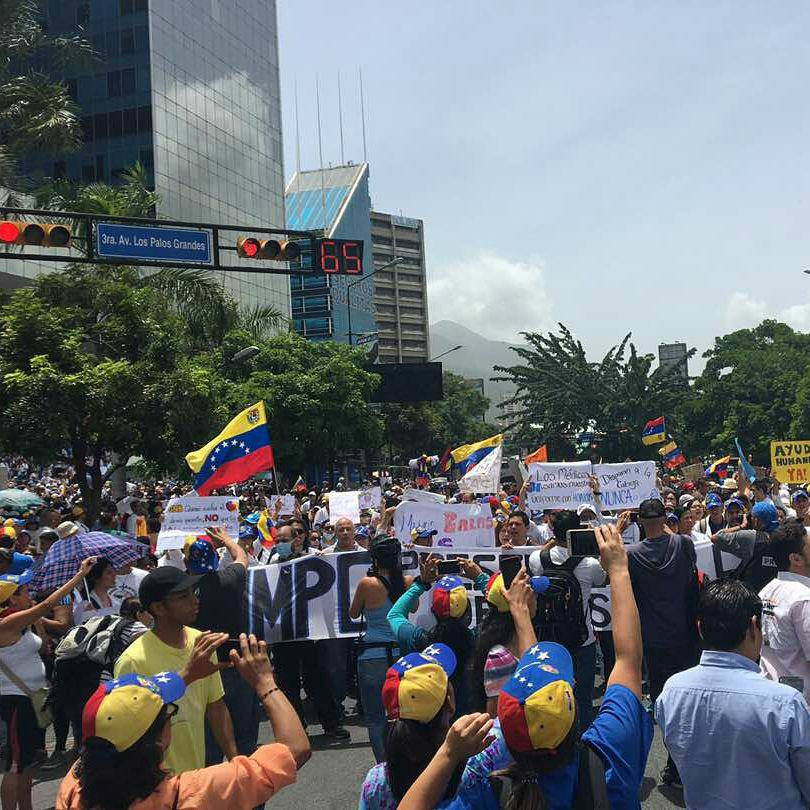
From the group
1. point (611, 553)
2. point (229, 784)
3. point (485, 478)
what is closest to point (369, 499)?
point (485, 478)

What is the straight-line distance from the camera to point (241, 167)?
6781cm

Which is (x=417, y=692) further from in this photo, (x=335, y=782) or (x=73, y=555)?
(x=73, y=555)

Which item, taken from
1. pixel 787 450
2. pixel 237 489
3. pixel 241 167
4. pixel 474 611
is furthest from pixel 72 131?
pixel 241 167

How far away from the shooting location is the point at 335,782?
695cm

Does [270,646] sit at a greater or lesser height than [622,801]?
lesser

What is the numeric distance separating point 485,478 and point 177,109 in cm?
5229

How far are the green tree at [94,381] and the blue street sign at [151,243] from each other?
378cm

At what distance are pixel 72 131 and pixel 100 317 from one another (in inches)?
208

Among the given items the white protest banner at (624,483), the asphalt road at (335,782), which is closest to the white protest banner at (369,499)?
the white protest banner at (624,483)

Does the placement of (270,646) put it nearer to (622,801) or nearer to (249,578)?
(249,578)

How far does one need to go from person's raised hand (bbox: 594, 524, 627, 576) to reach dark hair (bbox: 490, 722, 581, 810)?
88 centimetres

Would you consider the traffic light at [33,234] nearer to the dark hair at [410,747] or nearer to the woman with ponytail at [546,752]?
the dark hair at [410,747]

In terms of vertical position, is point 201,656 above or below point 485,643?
above

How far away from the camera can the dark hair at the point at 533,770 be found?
104 inches
